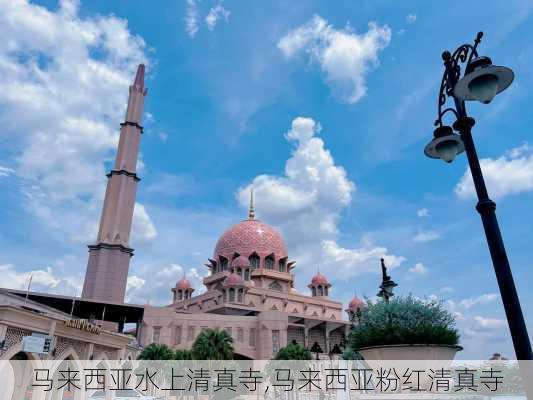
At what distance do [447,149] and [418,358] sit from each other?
3.01 meters

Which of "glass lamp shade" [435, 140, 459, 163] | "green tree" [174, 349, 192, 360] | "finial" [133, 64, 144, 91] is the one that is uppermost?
"finial" [133, 64, 144, 91]

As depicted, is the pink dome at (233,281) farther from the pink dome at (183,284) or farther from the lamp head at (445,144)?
the lamp head at (445,144)

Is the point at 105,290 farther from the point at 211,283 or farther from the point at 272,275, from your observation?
the point at 272,275

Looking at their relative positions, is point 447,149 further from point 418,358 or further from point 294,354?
point 294,354

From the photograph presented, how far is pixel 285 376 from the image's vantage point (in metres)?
25.3

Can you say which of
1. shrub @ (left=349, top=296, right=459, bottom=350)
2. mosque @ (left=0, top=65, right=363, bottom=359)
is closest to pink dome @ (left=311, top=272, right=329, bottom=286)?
mosque @ (left=0, top=65, right=363, bottom=359)

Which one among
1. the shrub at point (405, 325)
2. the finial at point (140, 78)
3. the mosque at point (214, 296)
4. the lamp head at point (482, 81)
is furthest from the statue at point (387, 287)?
the finial at point (140, 78)

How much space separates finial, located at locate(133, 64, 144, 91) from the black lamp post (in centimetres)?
4889

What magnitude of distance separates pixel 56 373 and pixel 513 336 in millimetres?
17048

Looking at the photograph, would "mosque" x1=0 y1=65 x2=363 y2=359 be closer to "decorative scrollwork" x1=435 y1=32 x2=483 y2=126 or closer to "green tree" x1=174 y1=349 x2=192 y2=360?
"green tree" x1=174 y1=349 x2=192 y2=360

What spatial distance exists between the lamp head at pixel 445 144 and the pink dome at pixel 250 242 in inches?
1783

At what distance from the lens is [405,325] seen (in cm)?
661

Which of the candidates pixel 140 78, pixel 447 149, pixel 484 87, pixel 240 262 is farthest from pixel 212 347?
pixel 140 78

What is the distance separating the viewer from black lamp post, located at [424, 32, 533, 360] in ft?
14.2
